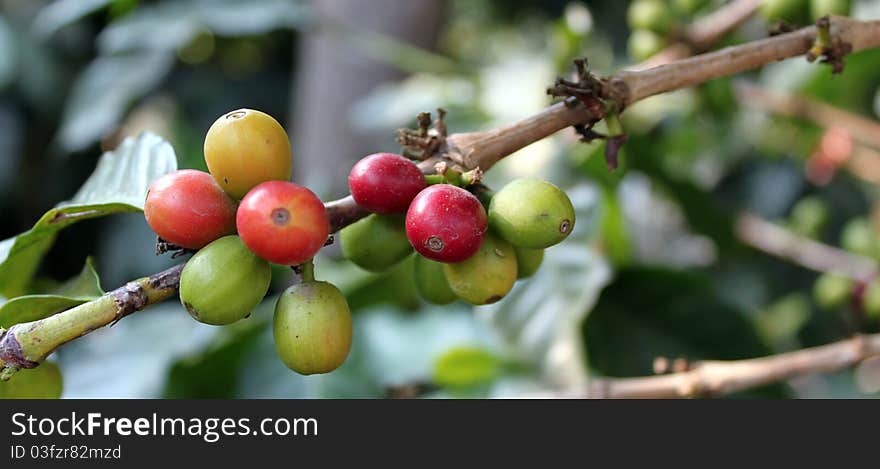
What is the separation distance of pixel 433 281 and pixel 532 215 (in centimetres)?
20

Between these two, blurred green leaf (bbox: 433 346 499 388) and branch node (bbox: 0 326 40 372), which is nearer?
branch node (bbox: 0 326 40 372)

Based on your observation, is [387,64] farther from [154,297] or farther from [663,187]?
[154,297]

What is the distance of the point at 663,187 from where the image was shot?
2510 millimetres

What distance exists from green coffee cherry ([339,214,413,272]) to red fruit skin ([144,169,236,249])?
0.49ft

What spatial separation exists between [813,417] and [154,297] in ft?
3.27

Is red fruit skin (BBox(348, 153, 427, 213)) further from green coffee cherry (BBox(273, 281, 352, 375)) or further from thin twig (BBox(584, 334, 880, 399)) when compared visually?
thin twig (BBox(584, 334, 880, 399))

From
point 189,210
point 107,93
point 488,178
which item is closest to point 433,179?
point 189,210

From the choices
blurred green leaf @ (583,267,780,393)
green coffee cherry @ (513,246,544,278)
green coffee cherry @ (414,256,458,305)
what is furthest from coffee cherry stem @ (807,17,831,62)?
blurred green leaf @ (583,267,780,393)

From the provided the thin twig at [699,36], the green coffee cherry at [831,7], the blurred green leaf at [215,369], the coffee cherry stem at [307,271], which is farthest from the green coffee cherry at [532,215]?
the blurred green leaf at [215,369]

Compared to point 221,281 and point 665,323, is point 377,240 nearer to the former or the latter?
point 221,281

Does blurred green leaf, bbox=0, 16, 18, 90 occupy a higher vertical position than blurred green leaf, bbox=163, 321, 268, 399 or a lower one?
higher

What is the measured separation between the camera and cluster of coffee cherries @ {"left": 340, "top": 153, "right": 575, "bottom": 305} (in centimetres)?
83

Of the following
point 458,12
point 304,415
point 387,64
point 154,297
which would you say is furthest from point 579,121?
point 458,12

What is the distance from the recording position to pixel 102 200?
1100 millimetres
